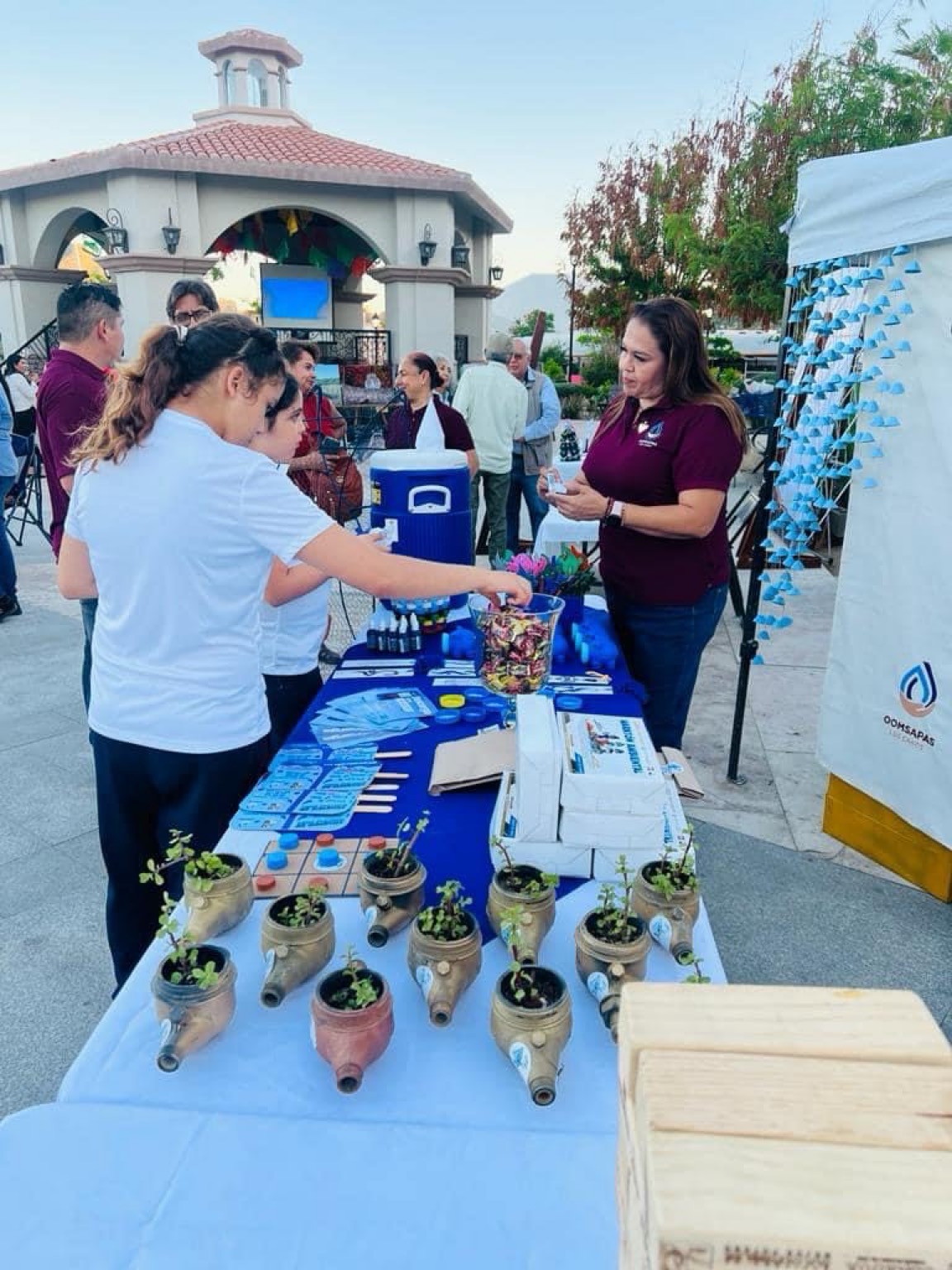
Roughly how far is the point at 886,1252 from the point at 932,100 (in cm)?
1685

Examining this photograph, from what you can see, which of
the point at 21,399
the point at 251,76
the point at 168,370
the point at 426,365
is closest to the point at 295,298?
the point at 251,76

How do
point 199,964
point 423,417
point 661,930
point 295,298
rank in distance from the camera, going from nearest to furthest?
1. point 199,964
2. point 661,930
3. point 423,417
4. point 295,298

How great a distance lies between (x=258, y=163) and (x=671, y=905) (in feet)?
46.1

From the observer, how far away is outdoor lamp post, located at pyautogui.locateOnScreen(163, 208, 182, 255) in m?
12.3

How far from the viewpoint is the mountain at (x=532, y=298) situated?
123ft

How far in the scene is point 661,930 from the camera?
126cm

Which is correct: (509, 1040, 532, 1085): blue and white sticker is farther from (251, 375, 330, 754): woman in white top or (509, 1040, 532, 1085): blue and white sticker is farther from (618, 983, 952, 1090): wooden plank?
(251, 375, 330, 754): woman in white top

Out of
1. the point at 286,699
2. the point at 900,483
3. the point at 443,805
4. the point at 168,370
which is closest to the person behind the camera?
the point at 168,370

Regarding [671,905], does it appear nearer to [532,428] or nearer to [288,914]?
[288,914]

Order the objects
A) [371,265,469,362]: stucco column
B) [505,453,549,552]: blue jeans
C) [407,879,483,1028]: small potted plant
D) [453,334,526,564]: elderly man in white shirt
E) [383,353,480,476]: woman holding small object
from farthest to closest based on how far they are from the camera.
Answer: [371,265,469,362]: stucco column → [505,453,549,552]: blue jeans → [453,334,526,564]: elderly man in white shirt → [383,353,480,476]: woman holding small object → [407,879,483,1028]: small potted plant

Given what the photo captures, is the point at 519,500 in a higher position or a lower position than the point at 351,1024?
lower

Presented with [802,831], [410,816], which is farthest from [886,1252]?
[802,831]

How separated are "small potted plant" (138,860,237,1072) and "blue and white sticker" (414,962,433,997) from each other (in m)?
0.25

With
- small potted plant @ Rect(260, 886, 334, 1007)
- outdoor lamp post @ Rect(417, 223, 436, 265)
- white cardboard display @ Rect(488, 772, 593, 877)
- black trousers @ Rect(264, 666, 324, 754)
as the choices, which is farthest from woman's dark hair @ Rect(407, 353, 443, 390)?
outdoor lamp post @ Rect(417, 223, 436, 265)
